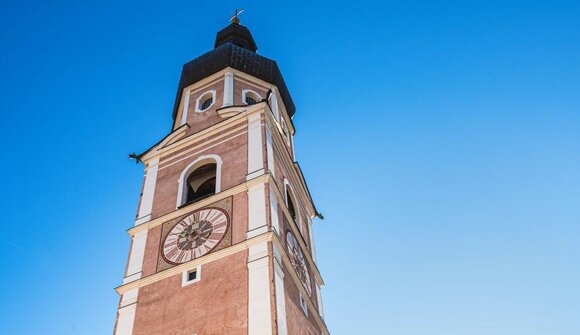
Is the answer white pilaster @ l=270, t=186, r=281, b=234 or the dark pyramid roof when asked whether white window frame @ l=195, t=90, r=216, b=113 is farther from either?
white pilaster @ l=270, t=186, r=281, b=234

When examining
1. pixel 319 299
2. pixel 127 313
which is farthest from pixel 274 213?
pixel 127 313

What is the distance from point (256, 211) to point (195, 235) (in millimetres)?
1649

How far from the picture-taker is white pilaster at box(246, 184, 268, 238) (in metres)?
14.0

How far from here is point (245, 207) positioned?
49.2ft

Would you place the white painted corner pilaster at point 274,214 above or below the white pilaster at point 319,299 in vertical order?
above

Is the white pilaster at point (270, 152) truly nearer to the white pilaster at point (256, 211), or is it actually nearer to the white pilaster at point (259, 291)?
the white pilaster at point (256, 211)

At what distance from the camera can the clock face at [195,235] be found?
14508mm

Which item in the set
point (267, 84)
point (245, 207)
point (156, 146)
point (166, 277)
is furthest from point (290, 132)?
point (166, 277)

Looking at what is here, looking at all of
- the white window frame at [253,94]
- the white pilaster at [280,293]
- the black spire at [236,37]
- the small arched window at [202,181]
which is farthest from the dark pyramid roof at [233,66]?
the white pilaster at [280,293]

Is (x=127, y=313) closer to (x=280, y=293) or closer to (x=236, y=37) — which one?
(x=280, y=293)

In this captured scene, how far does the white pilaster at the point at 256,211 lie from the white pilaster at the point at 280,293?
25.7 inches

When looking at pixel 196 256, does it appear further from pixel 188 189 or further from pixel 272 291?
pixel 188 189

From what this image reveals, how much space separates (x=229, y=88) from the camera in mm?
21484

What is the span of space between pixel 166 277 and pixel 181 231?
1582mm
